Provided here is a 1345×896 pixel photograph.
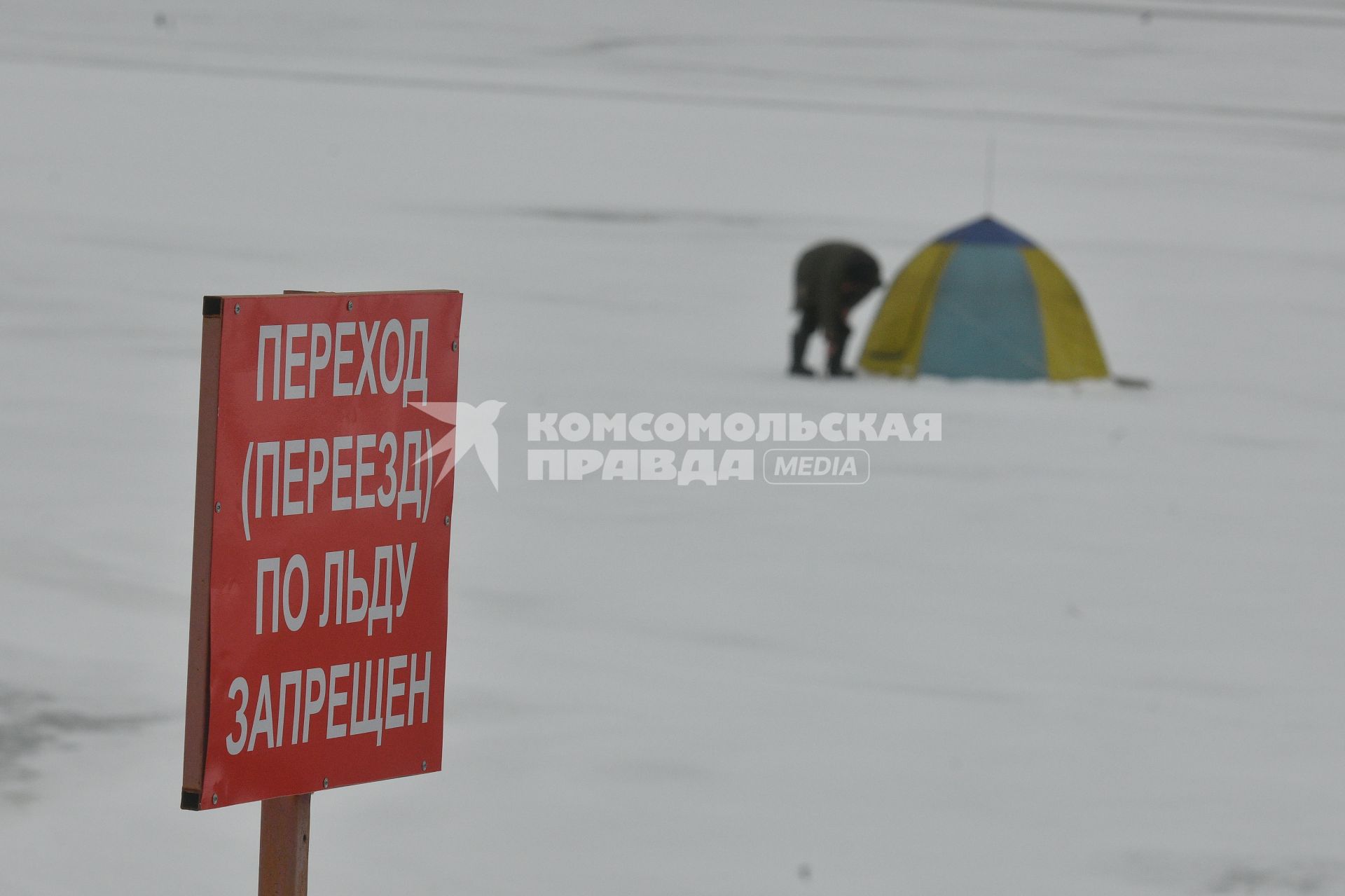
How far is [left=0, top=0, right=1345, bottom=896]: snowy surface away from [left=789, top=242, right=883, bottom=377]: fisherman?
353 millimetres

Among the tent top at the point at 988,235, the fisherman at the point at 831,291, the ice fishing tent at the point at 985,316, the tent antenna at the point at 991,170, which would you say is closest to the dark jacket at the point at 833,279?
the fisherman at the point at 831,291

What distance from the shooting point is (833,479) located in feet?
25.6

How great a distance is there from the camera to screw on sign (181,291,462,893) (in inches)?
96.0

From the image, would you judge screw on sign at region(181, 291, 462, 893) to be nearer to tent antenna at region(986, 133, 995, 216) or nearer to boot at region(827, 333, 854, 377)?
boot at region(827, 333, 854, 377)

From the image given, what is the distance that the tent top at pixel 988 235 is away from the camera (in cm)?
995

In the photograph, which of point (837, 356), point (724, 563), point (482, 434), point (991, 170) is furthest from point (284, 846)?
point (991, 170)

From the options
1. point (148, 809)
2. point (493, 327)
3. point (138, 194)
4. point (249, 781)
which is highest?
point (138, 194)

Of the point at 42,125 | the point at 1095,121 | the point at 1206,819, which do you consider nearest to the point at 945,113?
the point at 1095,121

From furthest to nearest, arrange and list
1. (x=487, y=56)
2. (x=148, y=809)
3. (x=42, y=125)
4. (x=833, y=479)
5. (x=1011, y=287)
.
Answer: (x=487, y=56)
(x=42, y=125)
(x=1011, y=287)
(x=833, y=479)
(x=148, y=809)

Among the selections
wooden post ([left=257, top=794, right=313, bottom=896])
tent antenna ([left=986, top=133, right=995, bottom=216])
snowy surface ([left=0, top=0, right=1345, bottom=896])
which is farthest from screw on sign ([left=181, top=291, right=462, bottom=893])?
tent antenna ([left=986, top=133, right=995, bottom=216])

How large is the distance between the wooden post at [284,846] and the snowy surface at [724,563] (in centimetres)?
99

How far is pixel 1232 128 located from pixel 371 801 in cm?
2554

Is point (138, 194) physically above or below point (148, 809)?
above

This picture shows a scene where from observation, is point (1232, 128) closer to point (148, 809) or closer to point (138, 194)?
point (138, 194)
